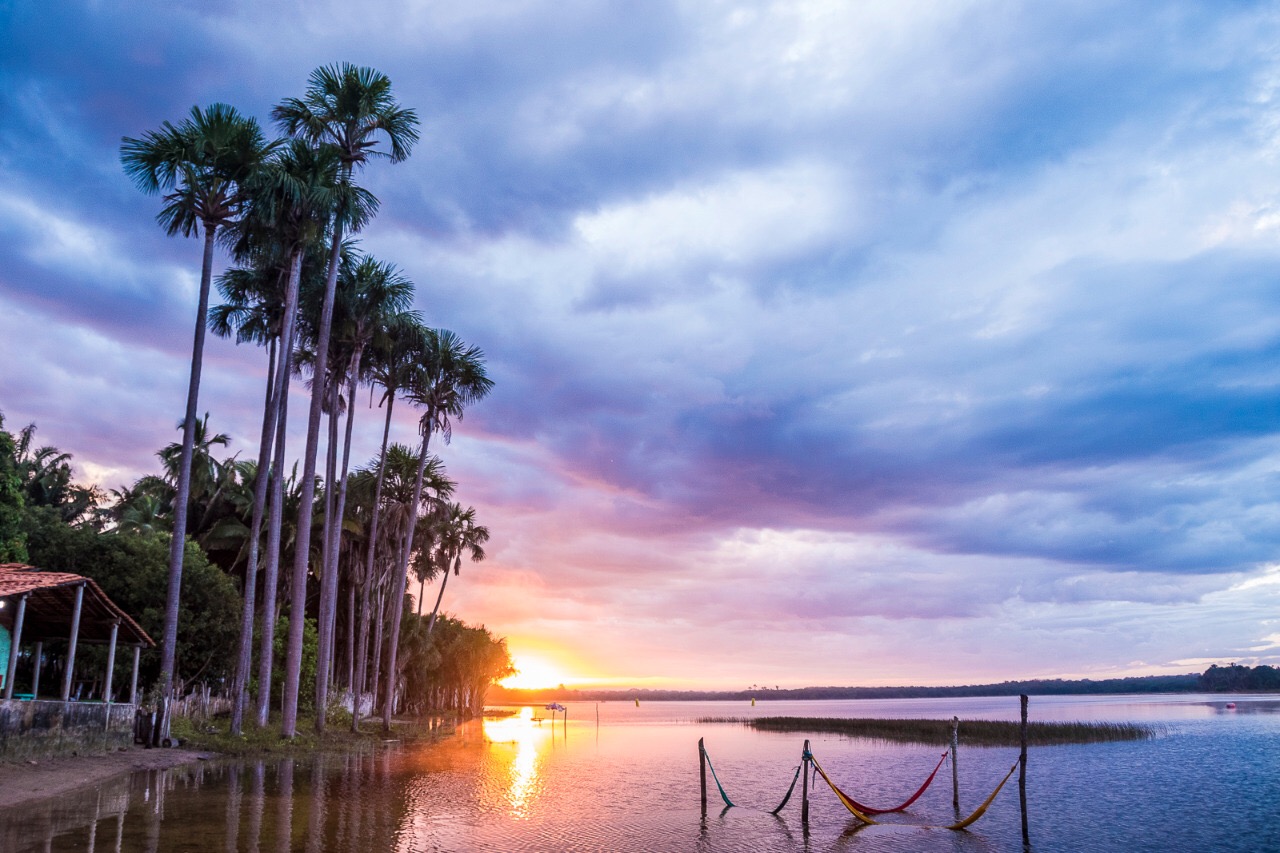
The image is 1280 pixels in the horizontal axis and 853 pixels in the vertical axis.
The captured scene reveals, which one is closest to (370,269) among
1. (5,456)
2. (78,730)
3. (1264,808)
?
(5,456)

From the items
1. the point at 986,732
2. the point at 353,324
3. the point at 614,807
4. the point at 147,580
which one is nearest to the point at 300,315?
the point at 353,324

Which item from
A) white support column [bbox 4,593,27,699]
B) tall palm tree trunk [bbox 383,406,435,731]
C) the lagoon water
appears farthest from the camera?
tall palm tree trunk [bbox 383,406,435,731]

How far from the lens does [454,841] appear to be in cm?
1875

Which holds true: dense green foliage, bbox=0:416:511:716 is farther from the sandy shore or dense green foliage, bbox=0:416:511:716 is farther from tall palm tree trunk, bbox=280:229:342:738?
the sandy shore

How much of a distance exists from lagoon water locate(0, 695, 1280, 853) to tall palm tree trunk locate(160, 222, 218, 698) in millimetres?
4697

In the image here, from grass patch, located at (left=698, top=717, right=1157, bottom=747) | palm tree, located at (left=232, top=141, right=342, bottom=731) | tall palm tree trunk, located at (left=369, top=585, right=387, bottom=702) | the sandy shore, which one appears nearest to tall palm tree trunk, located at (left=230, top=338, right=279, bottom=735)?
palm tree, located at (left=232, top=141, right=342, bottom=731)

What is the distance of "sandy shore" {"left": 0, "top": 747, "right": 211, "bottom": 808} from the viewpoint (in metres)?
20.0

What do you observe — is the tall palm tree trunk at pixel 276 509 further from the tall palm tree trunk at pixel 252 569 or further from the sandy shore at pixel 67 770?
the sandy shore at pixel 67 770

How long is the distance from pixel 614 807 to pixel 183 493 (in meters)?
20.1

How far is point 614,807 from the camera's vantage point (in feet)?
86.9

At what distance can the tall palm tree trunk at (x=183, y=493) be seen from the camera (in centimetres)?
3097

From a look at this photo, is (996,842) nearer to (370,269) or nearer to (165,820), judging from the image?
(165,820)

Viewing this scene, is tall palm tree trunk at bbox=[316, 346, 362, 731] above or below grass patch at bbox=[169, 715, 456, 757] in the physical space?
above

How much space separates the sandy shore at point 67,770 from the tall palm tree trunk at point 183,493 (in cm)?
304
